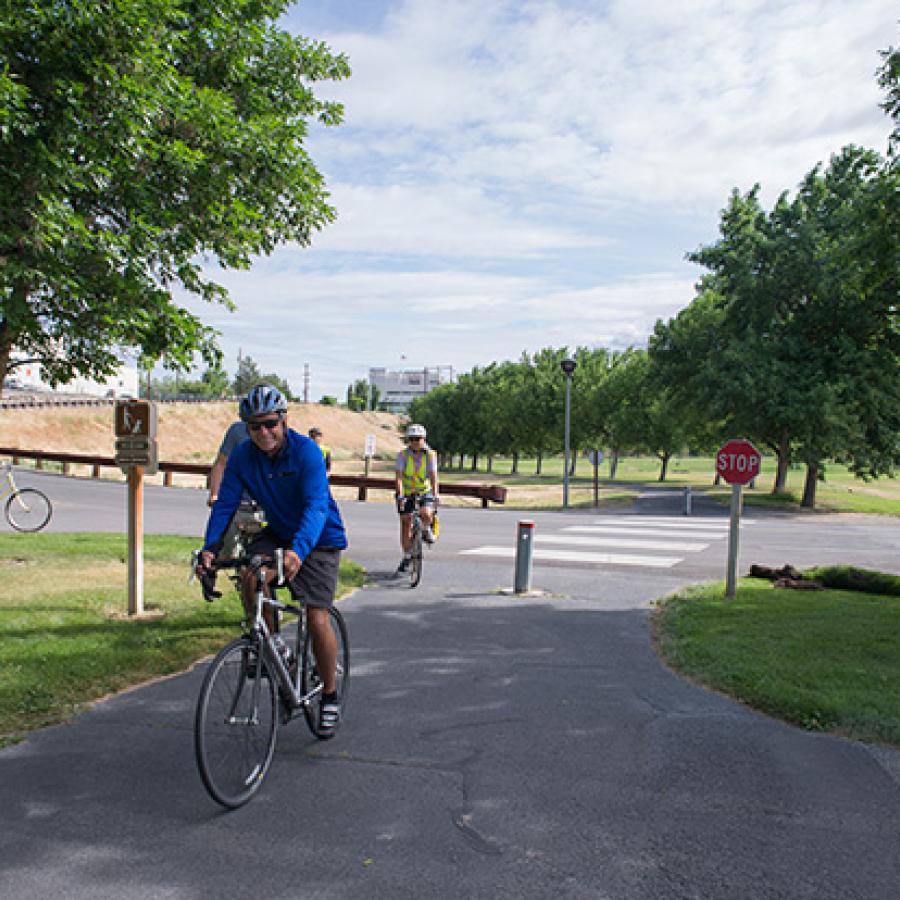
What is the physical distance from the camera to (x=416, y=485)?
9578 mm

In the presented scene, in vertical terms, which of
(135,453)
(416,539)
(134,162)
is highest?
(134,162)

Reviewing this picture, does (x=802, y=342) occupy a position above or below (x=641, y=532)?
above

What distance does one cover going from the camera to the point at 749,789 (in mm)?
3850

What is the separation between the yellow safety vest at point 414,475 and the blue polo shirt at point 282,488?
17.4ft

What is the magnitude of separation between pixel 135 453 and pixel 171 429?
238 ft

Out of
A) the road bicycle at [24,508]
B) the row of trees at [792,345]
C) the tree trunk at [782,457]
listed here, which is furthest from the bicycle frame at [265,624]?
the tree trunk at [782,457]

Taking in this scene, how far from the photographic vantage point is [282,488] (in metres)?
4.07

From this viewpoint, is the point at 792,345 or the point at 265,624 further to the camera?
the point at 792,345

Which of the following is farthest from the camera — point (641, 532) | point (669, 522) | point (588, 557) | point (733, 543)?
point (669, 522)

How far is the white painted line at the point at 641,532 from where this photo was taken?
1545 cm

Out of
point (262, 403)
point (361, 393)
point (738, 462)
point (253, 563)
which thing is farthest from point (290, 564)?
point (361, 393)

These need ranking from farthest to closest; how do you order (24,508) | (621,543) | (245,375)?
(245,375)
(621,543)
(24,508)

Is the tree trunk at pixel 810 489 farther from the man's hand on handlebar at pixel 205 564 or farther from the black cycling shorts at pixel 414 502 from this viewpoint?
the man's hand on handlebar at pixel 205 564

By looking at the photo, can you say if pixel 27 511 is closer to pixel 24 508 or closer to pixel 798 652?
pixel 24 508
